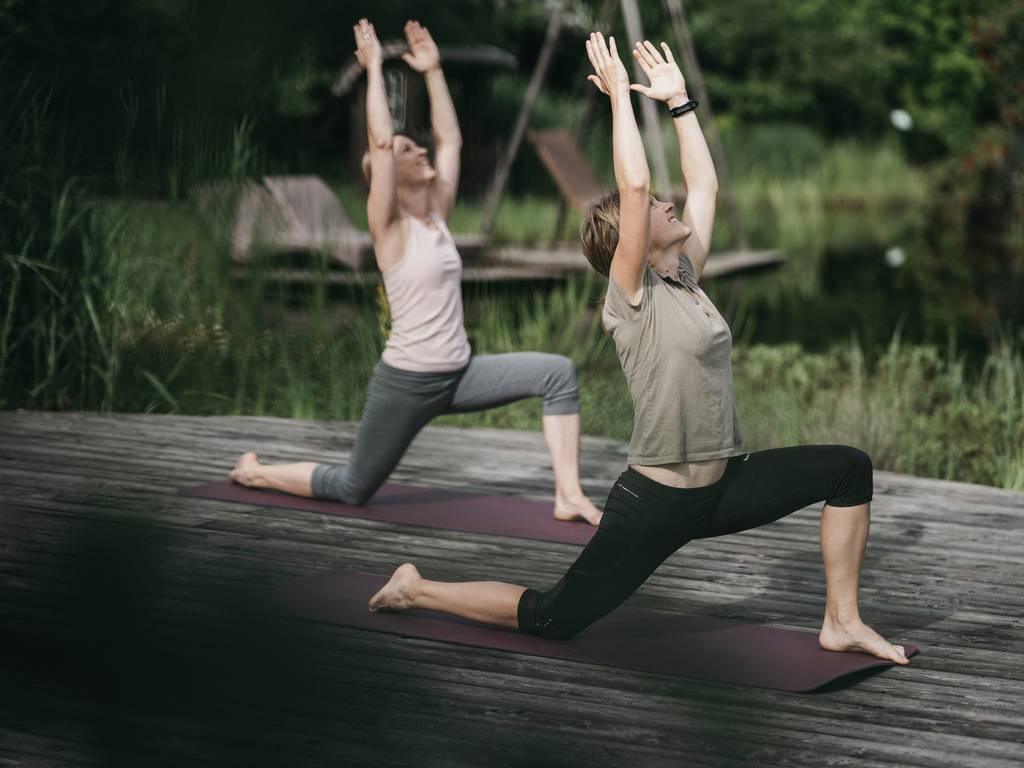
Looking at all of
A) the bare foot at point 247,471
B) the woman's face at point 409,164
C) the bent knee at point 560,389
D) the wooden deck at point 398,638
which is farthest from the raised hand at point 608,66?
the bare foot at point 247,471

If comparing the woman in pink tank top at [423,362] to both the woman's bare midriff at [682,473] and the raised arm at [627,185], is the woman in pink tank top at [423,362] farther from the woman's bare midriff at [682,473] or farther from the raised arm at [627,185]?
the woman's bare midriff at [682,473]

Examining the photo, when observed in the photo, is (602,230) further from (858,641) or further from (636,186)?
(858,641)

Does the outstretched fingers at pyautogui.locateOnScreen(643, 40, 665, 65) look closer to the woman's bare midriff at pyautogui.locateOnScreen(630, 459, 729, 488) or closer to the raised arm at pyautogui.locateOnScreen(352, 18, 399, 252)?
the raised arm at pyautogui.locateOnScreen(352, 18, 399, 252)

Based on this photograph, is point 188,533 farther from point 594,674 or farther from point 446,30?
point 594,674

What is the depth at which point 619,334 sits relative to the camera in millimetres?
3172

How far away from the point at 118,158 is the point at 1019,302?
1431cm

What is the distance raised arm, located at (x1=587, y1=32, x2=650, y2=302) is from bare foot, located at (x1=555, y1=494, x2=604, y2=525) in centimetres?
168

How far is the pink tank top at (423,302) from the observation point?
4520 millimetres

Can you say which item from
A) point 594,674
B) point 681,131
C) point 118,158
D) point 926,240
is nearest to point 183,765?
point 118,158

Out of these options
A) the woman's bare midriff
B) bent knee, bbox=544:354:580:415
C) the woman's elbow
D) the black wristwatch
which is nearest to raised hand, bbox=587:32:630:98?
the woman's elbow

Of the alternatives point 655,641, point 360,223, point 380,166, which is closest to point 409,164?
point 380,166

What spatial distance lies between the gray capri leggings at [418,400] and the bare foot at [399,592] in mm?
1101

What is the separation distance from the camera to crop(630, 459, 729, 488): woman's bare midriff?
3176 millimetres

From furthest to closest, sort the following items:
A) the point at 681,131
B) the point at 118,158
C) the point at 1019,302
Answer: the point at 1019,302, the point at 681,131, the point at 118,158
